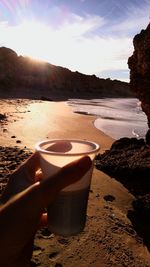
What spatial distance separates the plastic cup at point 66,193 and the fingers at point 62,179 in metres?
0.08

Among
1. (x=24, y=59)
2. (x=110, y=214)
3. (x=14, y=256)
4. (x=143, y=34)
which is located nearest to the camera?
(x=14, y=256)

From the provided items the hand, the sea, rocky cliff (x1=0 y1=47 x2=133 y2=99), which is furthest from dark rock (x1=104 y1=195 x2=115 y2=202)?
rocky cliff (x1=0 y1=47 x2=133 y2=99)

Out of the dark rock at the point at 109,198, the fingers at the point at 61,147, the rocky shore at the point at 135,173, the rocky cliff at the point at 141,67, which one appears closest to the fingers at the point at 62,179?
the fingers at the point at 61,147

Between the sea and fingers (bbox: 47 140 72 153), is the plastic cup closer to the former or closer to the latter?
fingers (bbox: 47 140 72 153)

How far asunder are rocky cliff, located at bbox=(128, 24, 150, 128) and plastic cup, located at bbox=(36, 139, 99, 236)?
4.99m

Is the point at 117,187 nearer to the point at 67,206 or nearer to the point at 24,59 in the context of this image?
the point at 67,206

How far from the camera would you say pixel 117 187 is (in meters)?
4.84

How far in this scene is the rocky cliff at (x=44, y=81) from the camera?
159 feet

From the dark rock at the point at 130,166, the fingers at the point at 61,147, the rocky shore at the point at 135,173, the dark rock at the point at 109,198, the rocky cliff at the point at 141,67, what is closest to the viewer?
the fingers at the point at 61,147

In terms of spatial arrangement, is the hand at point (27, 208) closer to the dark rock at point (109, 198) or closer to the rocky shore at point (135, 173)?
the rocky shore at point (135, 173)

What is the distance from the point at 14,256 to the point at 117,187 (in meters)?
3.21

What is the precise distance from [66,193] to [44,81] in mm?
56734

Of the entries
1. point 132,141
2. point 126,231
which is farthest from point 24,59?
point 126,231

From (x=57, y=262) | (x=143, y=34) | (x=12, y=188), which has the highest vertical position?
(x=143, y=34)
